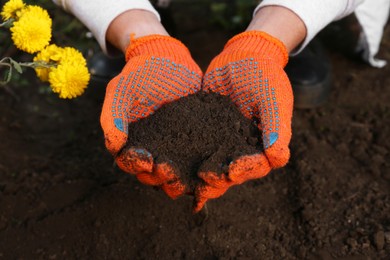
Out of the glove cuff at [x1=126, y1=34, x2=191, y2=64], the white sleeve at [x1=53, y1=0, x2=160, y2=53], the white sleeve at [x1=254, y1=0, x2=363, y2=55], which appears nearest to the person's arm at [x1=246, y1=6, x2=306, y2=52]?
the white sleeve at [x1=254, y1=0, x2=363, y2=55]

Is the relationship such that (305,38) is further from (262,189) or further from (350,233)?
(350,233)

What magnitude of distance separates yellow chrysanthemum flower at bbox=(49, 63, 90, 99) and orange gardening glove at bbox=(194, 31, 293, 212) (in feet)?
1.31

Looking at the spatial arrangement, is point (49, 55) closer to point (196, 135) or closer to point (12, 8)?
point (12, 8)

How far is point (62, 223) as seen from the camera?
1.63 m

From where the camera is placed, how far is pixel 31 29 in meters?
1.28

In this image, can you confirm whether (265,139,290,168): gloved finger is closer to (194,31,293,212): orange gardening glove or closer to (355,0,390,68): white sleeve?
(194,31,293,212): orange gardening glove

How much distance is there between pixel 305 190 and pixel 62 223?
0.84 meters

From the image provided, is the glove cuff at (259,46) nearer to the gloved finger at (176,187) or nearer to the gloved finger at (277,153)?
the gloved finger at (277,153)

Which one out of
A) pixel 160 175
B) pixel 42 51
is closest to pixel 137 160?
pixel 160 175

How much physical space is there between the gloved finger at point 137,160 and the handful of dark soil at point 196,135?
36 mm

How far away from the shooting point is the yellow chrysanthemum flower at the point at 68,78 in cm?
133

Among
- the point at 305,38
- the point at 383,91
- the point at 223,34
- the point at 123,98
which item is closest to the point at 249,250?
the point at 123,98

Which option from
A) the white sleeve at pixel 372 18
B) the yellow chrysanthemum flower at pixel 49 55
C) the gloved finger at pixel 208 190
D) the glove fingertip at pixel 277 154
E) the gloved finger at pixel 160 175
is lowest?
the white sleeve at pixel 372 18

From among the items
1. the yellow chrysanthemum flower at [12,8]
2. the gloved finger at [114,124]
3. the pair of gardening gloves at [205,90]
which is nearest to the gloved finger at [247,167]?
the pair of gardening gloves at [205,90]
